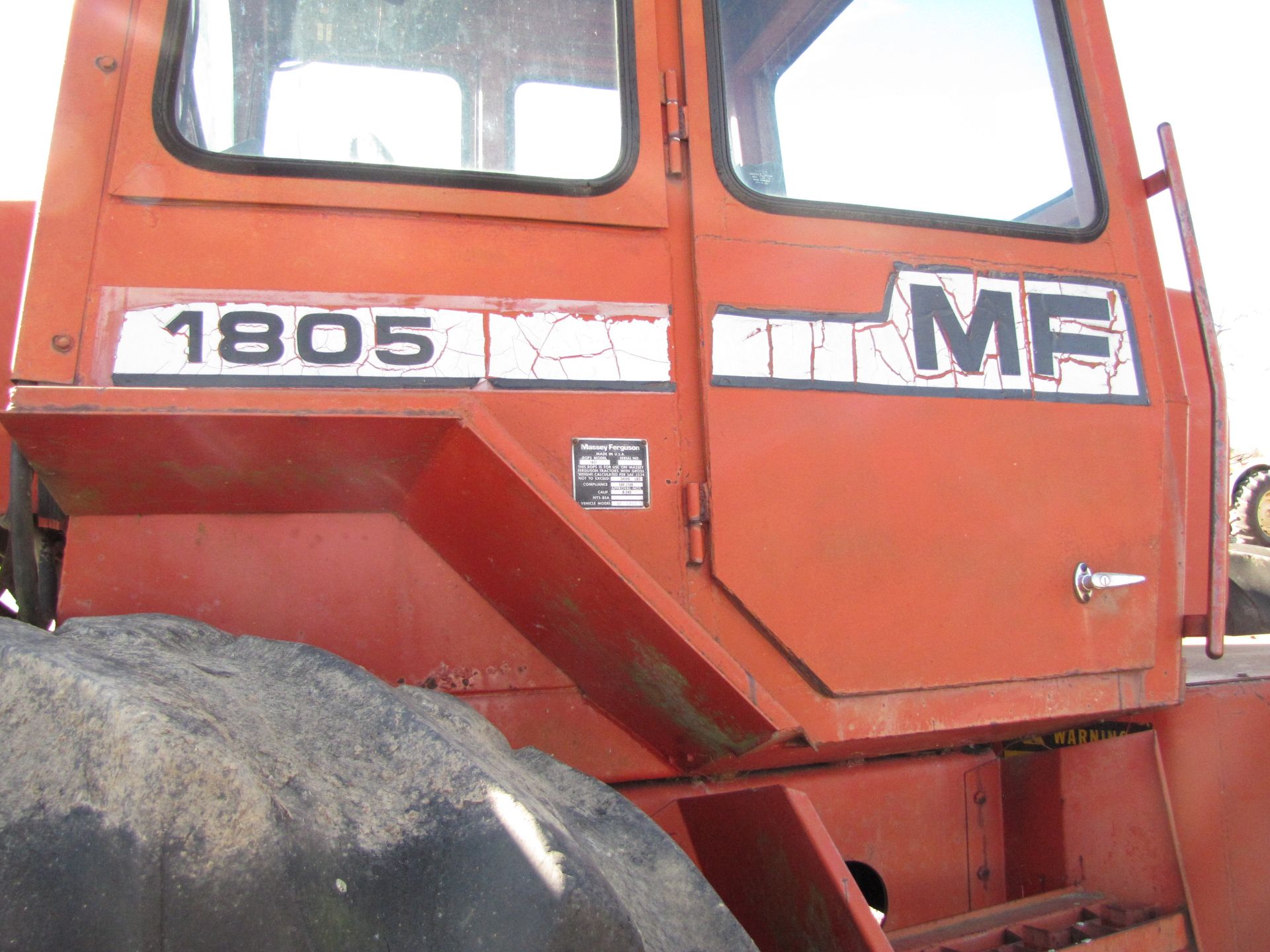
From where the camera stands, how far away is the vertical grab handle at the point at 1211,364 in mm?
A: 2271

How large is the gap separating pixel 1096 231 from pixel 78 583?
2329mm

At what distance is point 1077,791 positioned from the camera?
2.35m

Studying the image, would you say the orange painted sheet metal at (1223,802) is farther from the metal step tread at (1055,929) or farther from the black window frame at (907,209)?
the black window frame at (907,209)

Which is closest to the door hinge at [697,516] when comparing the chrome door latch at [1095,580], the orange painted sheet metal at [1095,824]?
the chrome door latch at [1095,580]

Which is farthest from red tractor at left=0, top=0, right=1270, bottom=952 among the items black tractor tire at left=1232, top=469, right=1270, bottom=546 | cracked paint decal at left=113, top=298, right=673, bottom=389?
black tractor tire at left=1232, top=469, right=1270, bottom=546

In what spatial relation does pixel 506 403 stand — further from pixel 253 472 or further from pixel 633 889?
pixel 633 889

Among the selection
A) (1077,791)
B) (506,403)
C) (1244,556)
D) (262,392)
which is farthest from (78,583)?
(1244,556)

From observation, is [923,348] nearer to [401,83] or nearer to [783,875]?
[783,875]

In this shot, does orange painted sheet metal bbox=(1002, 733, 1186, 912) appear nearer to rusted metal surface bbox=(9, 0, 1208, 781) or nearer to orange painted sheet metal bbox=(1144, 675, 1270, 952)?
orange painted sheet metal bbox=(1144, 675, 1270, 952)

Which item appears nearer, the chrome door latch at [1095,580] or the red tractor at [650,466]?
the red tractor at [650,466]

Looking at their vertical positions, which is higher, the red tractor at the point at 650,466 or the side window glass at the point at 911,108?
the side window glass at the point at 911,108

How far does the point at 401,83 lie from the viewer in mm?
1938

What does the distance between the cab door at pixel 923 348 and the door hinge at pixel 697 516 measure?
0.03 m

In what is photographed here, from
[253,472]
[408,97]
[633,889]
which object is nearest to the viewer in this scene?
[633,889]
